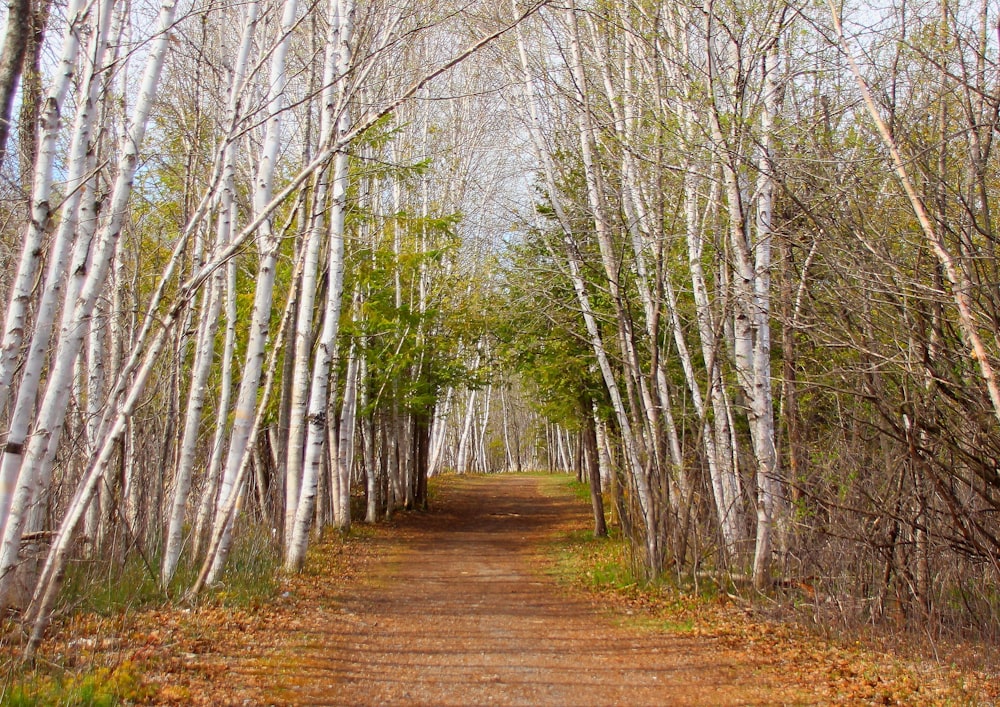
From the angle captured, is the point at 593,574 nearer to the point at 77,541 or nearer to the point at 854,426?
the point at 854,426

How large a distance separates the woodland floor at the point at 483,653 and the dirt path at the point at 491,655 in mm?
20

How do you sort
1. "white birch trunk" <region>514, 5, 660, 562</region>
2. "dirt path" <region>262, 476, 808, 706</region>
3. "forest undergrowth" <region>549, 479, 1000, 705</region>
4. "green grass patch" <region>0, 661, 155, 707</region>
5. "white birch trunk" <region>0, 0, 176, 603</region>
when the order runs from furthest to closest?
"white birch trunk" <region>514, 5, 660, 562</region> → "dirt path" <region>262, 476, 808, 706</region> → "forest undergrowth" <region>549, 479, 1000, 705</region> → "white birch trunk" <region>0, 0, 176, 603</region> → "green grass patch" <region>0, 661, 155, 707</region>

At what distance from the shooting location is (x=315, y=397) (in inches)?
412

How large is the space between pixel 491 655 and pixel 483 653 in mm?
97

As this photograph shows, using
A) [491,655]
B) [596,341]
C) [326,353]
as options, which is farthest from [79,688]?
[596,341]

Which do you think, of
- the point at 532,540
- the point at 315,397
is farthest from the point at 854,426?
the point at 532,540

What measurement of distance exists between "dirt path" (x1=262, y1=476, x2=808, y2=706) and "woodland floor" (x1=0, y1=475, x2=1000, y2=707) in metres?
0.02

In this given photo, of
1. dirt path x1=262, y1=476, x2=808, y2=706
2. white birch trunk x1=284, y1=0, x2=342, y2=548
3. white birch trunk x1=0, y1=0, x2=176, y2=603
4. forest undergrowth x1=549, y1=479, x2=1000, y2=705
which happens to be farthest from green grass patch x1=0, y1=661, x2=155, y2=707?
white birch trunk x1=284, y1=0, x2=342, y2=548

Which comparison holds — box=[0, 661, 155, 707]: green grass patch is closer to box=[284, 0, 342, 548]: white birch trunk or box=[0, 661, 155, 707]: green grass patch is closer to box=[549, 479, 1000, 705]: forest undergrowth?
box=[549, 479, 1000, 705]: forest undergrowth

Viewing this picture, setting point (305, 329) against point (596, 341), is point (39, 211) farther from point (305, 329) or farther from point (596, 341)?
point (596, 341)

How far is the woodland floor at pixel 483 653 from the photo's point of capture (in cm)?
527

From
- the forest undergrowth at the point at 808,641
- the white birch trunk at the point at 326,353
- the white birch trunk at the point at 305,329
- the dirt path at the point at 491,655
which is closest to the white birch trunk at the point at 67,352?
the dirt path at the point at 491,655

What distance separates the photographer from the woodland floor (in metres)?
5.27

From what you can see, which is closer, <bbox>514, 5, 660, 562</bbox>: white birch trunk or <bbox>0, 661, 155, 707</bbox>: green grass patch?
<bbox>0, 661, 155, 707</bbox>: green grass patch
